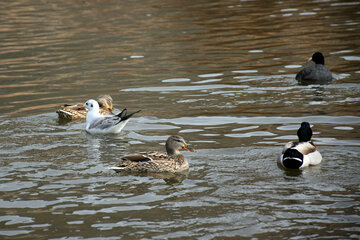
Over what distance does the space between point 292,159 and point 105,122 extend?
4.48 meters

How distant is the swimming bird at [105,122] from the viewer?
12.5 meters

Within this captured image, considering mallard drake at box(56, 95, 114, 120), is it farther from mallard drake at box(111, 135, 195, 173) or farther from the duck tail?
the duck tail

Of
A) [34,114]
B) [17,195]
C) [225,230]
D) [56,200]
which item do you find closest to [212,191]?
[225,230]

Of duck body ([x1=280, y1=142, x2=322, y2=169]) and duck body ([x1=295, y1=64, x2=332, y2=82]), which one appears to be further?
duck body ([x1=295, y1=64, x2=332, y2=82])

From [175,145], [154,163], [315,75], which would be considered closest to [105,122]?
[175,145]

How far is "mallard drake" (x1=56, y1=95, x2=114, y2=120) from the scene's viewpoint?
555 inches

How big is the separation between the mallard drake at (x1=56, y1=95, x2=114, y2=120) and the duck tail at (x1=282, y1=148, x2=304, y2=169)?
5.95 m

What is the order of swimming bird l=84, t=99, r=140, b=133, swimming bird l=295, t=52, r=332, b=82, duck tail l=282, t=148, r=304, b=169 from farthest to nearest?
1. swimming bird l=295, t=52, r=332, b=82
2. swimming bird l=84, t=99, r=140, b=133
3. duck tail l=282, t=148, r=304, b=169

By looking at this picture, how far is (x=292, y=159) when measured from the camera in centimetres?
962

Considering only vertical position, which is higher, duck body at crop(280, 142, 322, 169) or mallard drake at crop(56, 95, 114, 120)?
mallard drake at crop(56, 95, 114, 120)

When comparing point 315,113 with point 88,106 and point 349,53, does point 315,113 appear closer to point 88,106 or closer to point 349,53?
point 88,106

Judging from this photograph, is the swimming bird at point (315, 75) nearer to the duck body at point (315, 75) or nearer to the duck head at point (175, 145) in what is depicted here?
the duck body at point (315, 75)

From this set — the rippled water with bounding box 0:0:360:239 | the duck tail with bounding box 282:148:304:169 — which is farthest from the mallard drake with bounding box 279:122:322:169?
the rippled water with bounding box 0:0:360:239

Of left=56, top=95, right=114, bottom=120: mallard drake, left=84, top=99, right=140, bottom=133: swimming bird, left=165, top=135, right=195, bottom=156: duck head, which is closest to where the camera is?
left=165, top=135, right=195, bottom=156: duck head
